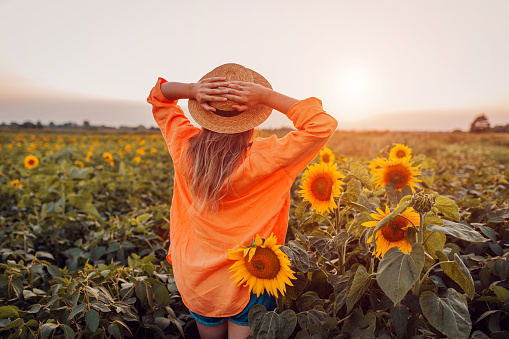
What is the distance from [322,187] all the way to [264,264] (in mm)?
482

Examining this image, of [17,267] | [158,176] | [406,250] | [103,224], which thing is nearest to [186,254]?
[406,250]

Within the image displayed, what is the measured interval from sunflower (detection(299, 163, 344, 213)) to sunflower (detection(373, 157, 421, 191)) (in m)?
0.40

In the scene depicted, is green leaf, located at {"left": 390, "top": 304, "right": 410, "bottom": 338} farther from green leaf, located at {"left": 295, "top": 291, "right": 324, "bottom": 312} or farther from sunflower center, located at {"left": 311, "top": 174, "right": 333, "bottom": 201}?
sunflower center, located at {"left": 311, "top": 174, "right": 333, "bottom": 201}

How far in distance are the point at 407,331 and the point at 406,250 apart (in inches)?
12.2

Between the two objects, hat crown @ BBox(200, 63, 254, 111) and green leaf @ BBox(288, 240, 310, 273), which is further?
hat crown @ BBox(200, 63, 254, 111)

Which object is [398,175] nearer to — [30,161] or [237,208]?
[237,208]

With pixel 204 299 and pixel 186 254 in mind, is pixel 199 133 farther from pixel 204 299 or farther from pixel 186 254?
pixel 204 299

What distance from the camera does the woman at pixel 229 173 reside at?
1.44m

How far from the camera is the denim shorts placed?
1611 mm

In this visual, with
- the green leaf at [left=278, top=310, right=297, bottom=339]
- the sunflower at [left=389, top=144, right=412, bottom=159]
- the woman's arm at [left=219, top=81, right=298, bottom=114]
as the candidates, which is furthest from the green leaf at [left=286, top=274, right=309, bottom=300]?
the sunflower at [left=389, top=144, right=412, bottom=159]

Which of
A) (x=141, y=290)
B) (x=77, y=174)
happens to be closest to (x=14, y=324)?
(x=141, y=290)

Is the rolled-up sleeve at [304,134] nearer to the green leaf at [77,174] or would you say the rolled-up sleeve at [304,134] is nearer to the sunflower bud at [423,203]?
the sunflower bud at [423,203]

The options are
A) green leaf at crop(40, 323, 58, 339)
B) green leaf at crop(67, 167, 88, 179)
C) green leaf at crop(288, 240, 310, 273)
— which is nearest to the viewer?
green leaf at crop(288, 240, 310, 273)

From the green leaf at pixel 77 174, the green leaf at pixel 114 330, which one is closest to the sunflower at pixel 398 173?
the green leaf at pixel 114 330
